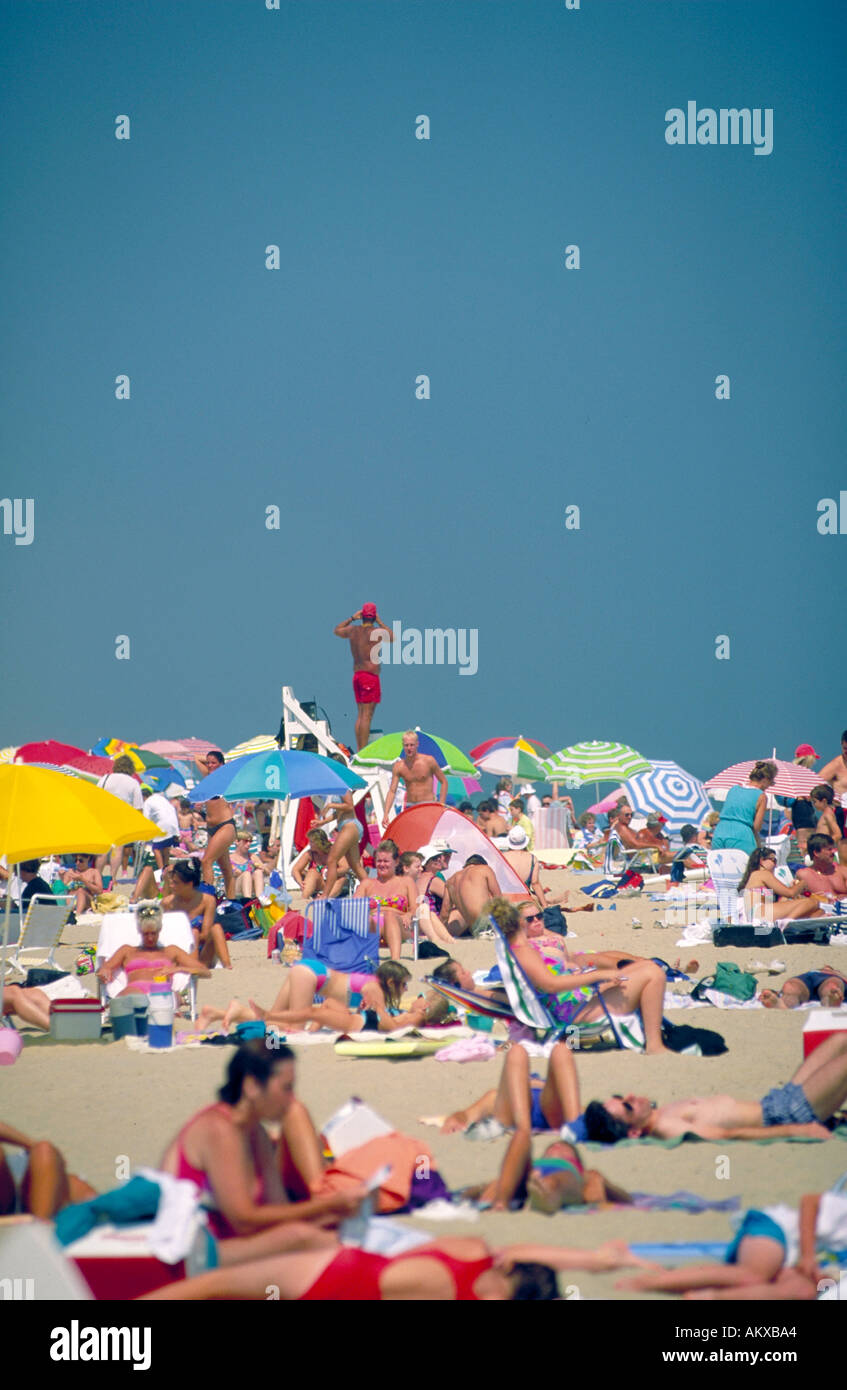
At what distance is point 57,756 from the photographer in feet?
50.7

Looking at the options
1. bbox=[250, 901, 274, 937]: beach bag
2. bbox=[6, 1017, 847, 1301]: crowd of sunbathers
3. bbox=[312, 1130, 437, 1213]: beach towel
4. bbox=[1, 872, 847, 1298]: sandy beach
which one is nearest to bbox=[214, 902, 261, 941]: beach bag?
bbox=[250, 901, 274, 937]: beach bag

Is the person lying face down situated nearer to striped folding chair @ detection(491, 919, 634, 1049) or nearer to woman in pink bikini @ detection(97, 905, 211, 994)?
striped folding chair @ detection(491, 919, 634, 1049)

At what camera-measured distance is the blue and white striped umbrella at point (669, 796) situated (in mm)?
15180

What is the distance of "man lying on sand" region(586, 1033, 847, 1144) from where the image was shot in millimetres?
4758

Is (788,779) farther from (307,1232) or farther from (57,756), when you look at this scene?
(307,1232)

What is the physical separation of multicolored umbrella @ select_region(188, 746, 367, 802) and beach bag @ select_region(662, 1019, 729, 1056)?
4.67m

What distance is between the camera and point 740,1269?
3320 millimetres

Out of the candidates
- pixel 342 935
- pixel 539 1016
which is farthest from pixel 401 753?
pixel 539 1016

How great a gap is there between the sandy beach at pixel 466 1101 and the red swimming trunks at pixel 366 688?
21.3 ft

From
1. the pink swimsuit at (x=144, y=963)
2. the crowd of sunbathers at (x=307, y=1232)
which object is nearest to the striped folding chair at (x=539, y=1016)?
the crowd of sunbathers at (x=307, y=1232)

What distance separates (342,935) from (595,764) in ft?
31.9

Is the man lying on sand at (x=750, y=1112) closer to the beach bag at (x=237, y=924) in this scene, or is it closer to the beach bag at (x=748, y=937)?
the beach bag at (x=748, y=937)
